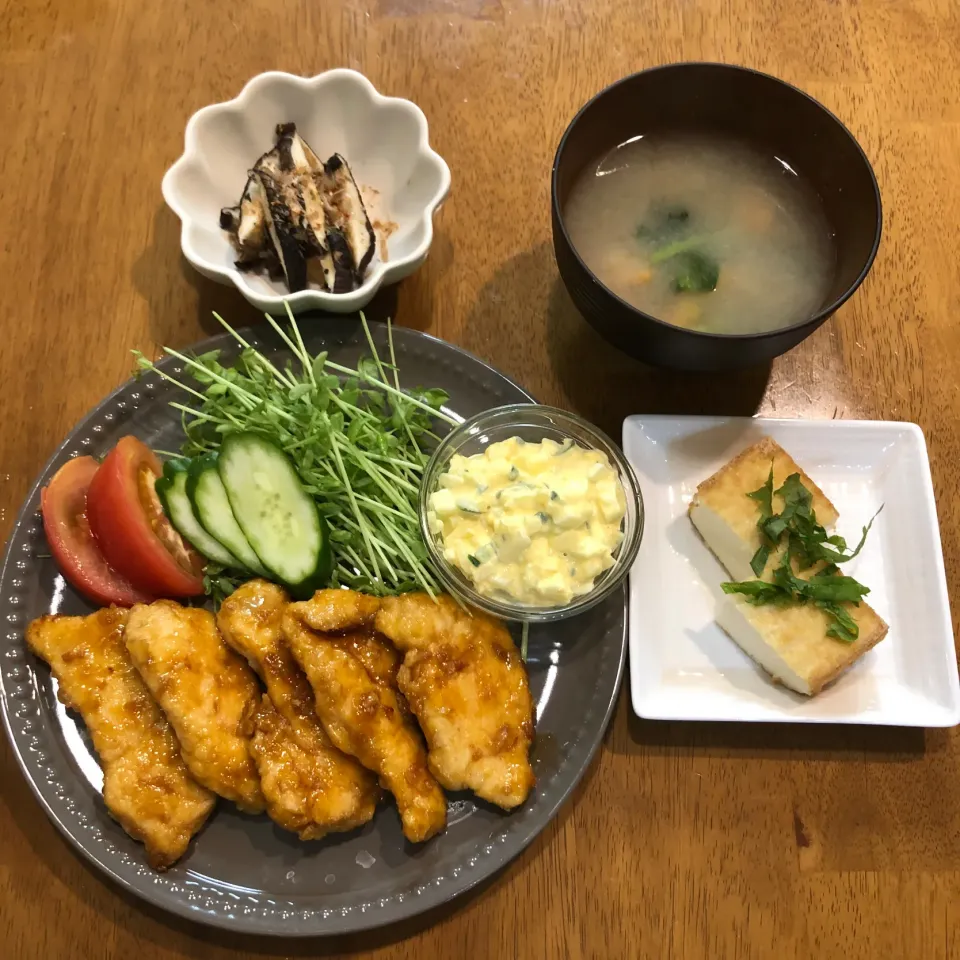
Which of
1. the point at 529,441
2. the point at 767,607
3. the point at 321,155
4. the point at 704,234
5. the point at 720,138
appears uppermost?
the point at 321,155

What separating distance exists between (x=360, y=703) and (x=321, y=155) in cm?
177

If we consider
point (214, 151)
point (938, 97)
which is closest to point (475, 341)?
point (214, 151)

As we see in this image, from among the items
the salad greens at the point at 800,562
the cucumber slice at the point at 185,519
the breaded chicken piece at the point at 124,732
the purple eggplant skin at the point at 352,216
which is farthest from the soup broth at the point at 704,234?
the breaded chicken piece at the point at 124,732

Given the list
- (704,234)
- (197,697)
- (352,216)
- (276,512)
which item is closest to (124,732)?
(197,697)

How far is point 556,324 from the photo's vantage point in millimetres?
2613

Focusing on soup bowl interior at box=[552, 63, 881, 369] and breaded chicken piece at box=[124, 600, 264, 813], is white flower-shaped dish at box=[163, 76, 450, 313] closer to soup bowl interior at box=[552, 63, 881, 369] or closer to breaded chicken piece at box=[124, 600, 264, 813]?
soup bowl interior at box=[552, 63, 881, 369]

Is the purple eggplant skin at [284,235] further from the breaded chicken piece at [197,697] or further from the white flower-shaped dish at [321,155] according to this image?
the breaded chicken piece at [197,697]

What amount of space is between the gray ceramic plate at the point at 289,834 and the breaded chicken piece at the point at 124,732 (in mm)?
76

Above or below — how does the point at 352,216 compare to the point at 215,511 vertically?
above

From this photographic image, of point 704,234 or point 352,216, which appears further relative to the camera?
point 352,216

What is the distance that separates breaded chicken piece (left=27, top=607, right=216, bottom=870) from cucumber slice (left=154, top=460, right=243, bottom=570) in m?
0.29

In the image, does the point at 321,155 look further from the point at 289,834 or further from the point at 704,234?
the point at 289,834

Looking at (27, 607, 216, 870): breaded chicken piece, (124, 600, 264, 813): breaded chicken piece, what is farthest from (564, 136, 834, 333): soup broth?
(27, 607, 216, 870): breaded chicken piece

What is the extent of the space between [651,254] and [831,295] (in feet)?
1.63
